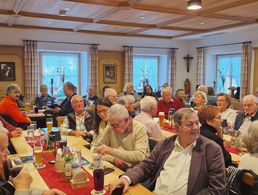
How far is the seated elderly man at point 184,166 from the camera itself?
1.84 metres

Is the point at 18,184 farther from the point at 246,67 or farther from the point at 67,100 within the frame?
the point at 246,67

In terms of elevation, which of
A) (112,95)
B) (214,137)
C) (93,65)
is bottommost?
(214,137)

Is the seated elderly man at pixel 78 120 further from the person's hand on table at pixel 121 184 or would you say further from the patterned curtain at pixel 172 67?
the patterned curtain at pixel 172 67

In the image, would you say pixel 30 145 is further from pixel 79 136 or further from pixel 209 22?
pixel 209 22

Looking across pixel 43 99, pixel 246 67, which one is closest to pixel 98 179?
pixel 43 99

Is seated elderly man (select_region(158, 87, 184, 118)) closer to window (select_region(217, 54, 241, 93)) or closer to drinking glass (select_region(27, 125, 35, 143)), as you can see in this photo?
drinking glass (select_region(27, 125, 35, 143))

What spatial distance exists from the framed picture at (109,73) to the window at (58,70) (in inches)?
37.7

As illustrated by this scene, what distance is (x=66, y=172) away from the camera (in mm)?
2006

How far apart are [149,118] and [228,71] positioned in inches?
254

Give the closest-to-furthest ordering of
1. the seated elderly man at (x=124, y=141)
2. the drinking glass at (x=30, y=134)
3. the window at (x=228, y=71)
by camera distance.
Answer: the seated elderly man at (x=124, y=141)
the drinking glass at (x=30, y=134)
the window at (x=228, y=71)

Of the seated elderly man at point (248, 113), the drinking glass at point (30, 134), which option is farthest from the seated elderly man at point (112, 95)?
the seated elderly man at point (248, 113)

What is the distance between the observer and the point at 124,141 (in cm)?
252

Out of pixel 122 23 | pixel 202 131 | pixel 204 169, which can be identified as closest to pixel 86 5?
pixel 122 23

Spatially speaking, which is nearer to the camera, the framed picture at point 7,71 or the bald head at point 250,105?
the bald head at point 250,105
